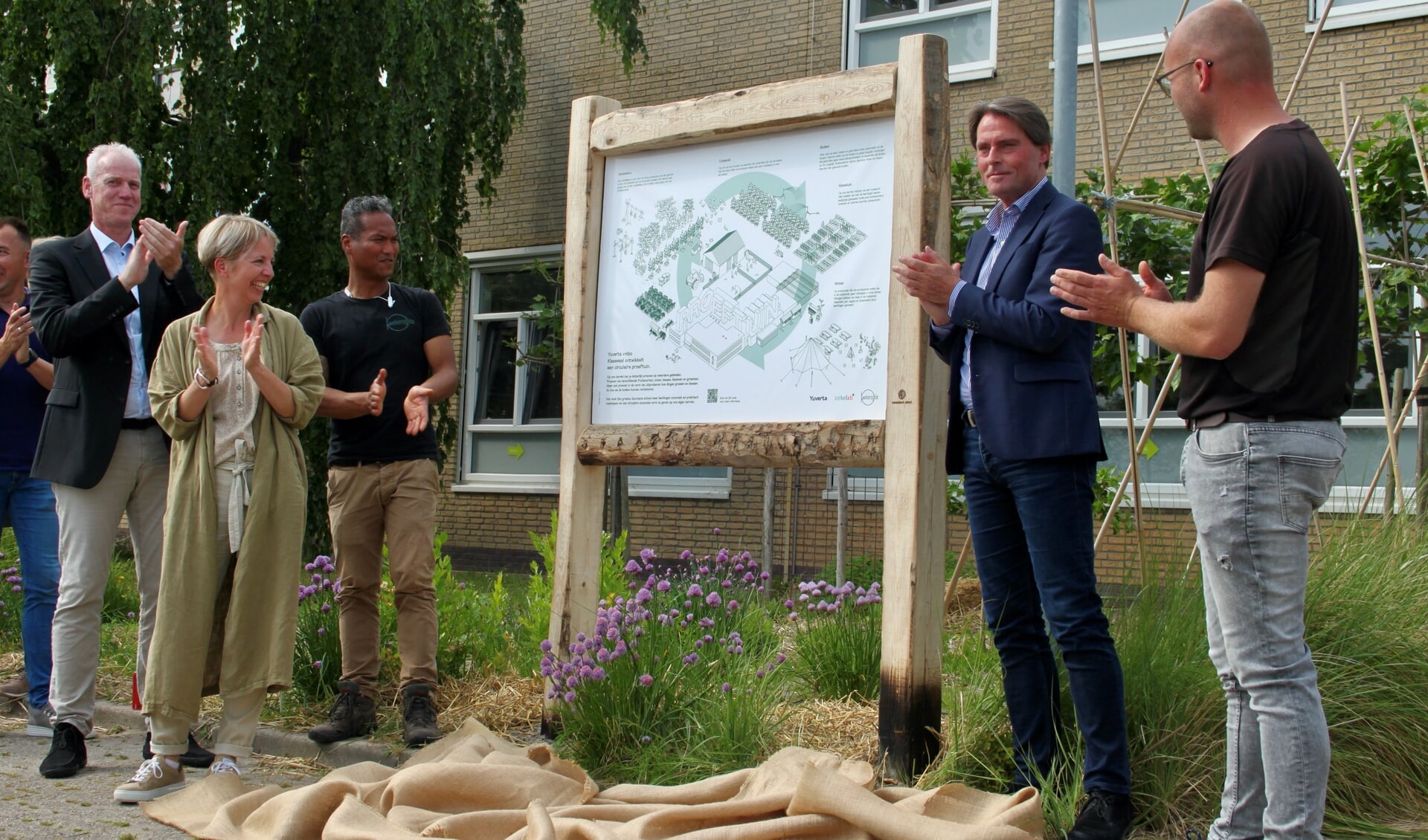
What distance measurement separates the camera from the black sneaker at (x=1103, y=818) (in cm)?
332

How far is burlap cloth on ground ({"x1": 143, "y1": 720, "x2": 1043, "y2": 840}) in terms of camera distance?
3268mm

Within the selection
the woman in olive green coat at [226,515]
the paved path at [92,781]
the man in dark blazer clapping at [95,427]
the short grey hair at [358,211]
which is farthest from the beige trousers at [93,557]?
the short grey hair at [358,211]

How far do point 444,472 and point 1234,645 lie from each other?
13.3 m

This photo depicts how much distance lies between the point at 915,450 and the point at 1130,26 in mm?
9006

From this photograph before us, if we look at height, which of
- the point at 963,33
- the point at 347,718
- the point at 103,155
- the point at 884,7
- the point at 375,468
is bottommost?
the point at 347,718

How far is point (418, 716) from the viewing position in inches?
→ 192

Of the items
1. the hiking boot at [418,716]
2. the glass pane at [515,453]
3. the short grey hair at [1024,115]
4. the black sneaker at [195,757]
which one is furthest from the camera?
the glass pane at [515,453]

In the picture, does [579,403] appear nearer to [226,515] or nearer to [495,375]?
[226,515]

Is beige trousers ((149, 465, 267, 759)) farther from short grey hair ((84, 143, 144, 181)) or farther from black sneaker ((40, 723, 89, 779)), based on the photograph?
short grey hair ((84, 143, 144, 181))

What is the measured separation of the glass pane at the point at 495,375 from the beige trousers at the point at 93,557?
10.6 m

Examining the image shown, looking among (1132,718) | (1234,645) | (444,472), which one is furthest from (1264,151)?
(444,472)

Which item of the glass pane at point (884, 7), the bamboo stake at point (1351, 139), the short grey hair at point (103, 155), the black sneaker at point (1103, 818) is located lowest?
the black sneaker at point (1103, 818)

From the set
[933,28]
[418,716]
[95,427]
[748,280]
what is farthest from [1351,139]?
[933,28]

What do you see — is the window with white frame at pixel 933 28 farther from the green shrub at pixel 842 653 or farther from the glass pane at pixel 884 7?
the green shrub at pixel 842 653
